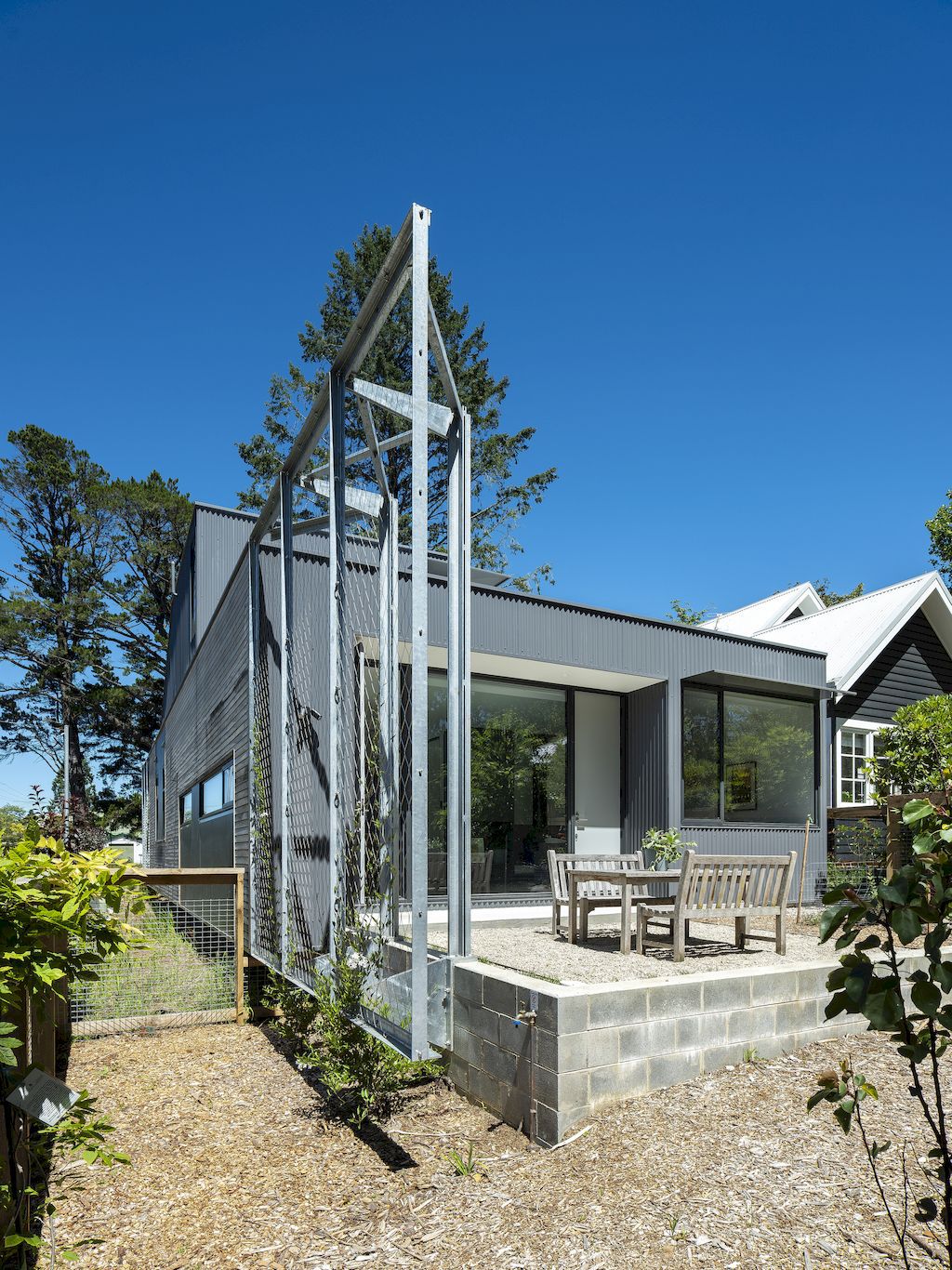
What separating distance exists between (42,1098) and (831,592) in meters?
42.8

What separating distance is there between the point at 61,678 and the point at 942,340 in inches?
1033

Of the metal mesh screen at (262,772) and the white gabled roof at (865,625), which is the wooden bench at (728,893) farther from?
the white gabled roof at (865,625)

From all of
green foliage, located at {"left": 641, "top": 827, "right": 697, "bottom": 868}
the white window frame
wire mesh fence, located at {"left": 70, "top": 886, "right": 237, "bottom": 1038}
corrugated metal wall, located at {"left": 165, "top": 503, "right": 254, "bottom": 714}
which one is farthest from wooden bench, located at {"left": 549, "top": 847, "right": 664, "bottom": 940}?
corrugated metal wall, located at {"left": 165, "top": 503, "right": 254, "bottom": 714}

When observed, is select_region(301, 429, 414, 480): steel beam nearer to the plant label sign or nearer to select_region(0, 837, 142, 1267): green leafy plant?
select_region(0, 837, 142, 1267): green leafy plant

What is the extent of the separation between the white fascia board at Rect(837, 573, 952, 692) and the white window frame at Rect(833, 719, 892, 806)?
2.48 feet

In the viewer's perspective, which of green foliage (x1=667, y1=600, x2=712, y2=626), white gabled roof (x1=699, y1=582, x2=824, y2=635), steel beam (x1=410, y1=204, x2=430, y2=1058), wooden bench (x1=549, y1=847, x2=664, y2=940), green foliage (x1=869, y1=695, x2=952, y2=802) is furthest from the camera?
green foliage (x1=667, y1=600, x2=712, y2=626)

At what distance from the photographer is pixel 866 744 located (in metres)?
14.8

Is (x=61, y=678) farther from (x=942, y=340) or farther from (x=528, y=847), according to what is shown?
(x=942, y=340)

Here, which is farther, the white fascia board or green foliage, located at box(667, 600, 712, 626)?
green foliage, located at box(667, 600, 712, 626)

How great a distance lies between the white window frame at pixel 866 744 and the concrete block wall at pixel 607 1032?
9.66 m

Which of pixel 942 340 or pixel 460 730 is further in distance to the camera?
pixel 942 340

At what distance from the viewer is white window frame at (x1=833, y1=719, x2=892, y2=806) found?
46.6 ft

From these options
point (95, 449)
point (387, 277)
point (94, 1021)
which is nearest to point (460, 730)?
point (387, 277)

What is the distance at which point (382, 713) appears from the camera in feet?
17.6
